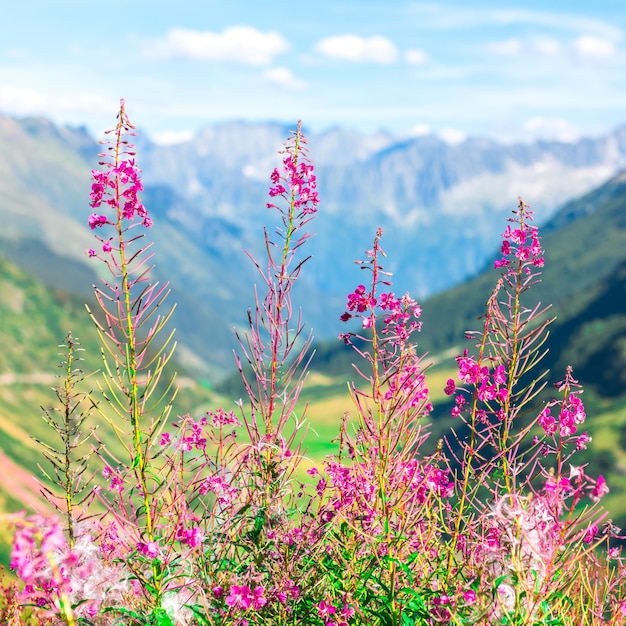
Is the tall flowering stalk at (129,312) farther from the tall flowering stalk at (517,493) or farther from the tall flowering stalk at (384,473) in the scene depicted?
the tall flowering stalk at (517,493)

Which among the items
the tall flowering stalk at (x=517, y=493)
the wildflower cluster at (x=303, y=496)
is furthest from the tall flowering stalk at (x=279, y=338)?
the tall flowering stalk at (x=517, y=493)

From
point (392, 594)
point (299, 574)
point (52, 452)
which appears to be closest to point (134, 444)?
point (52, 452)

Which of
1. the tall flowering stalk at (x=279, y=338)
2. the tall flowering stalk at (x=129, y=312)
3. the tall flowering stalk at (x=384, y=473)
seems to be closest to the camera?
the tall flowering stalk at (x=129, y=312)

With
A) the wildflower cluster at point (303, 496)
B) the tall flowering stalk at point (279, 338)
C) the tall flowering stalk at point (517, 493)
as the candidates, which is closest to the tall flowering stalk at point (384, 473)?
the wildflower cluster at point (303, 496)

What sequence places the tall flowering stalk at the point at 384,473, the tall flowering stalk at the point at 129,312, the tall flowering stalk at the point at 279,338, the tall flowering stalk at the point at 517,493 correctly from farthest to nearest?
the tall flowering stalk at the point at 279,338 < the tall flowering stalk at the point at 384,473 < the tall flowering stalk at the point at 129,312 < the tall flowering stalk at the point at 517,493

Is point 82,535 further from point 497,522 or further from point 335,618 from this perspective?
point 497,522

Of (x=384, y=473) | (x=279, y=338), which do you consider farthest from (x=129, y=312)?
(x=384, y=473)

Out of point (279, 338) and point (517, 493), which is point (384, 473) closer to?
point (517, 493)

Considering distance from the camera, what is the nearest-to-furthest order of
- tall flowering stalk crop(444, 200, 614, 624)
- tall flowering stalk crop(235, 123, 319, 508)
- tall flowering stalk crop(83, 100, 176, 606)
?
tall flowering stalk crop(444, 200, 614, 624) < tall flowering stalk crop(83, 100, 176, 606) < tall flowering stalk crop(235, 123, 319, 508)

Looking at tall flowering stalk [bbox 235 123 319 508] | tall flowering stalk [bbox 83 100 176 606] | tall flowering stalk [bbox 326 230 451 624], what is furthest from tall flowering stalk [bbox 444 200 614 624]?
tall flowering stalk [bbox 83 100 176 606]

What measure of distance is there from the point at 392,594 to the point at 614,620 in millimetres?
2195

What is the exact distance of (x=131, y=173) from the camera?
6.49 meters

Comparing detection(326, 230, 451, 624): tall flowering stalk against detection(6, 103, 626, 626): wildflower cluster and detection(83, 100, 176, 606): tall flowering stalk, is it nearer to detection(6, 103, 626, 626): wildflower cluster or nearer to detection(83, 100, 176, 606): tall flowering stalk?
detection(6, 103, 626, 626): wildflower cluster

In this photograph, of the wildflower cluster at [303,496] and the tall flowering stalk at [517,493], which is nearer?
the tall flowering stalk at [517,493]
